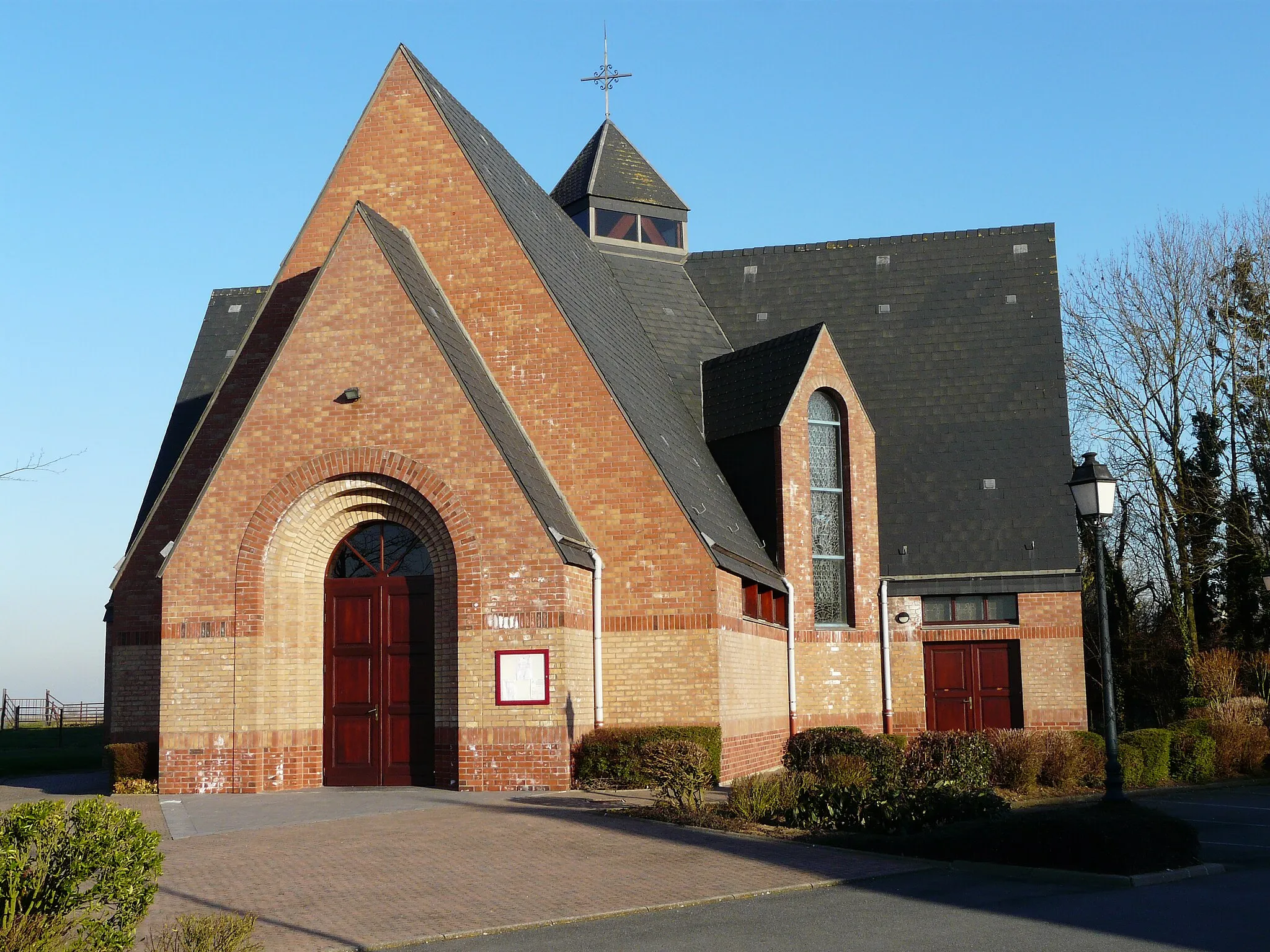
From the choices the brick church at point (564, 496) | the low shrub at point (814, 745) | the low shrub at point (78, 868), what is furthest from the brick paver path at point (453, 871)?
the low shrub at point (814, 745)

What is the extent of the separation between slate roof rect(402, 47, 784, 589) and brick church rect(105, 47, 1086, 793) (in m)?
0.13

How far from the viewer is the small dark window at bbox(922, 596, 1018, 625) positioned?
25.6 meters

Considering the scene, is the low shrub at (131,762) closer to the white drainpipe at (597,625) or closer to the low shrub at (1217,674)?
the white drainpipe at (597,625)

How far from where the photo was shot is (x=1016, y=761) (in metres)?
18.8

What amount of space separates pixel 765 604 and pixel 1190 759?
756 cm

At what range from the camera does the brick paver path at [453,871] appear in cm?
988

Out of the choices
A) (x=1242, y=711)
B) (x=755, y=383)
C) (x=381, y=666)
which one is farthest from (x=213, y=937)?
(x=1242, y=711)

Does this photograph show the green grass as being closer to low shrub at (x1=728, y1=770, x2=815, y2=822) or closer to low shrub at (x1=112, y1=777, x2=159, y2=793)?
low shrub at (x1=112, y1=777, x2=159, y2=793)

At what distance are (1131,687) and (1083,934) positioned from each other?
3055 centimetres

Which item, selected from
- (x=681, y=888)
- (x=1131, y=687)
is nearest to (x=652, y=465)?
(x=681, y=888)

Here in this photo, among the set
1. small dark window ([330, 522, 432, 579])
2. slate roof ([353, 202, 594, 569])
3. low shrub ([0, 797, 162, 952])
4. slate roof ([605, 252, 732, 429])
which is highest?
slate roof ([605, 252, 732, 429])

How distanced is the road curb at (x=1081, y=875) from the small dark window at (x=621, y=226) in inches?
865

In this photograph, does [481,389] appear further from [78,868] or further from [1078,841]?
[78,868]

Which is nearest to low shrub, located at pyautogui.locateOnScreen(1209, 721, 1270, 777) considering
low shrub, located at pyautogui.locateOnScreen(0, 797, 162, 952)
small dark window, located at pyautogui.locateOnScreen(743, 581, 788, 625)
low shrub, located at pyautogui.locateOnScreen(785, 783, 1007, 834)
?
small dark window, located at pyautogui.locateOnScreen(743, 581, 788, 625)
